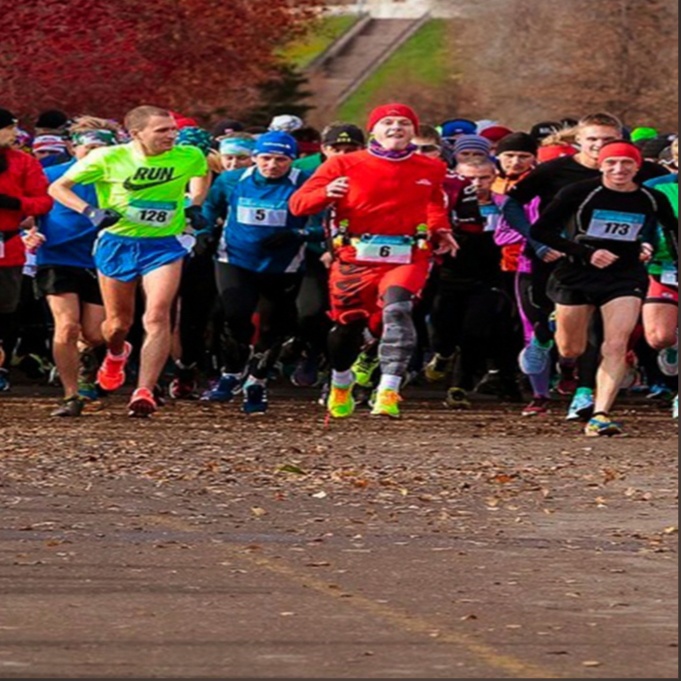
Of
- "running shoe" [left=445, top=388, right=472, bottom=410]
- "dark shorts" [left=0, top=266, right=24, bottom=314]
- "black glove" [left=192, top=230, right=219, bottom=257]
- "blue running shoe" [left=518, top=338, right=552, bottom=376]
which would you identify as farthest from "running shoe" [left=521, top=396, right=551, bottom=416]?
"dark shorts" [left=0, top=266, right=24, bottom=314]

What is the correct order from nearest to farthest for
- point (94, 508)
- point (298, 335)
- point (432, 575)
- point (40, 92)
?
point (432, 575)
point (94, 508)
point (298, 335)
point (40, 92)

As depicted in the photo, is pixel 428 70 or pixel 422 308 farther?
pixel 428 70

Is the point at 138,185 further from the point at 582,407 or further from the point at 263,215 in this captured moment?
the point at 582,407

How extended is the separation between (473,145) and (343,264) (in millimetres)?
2678

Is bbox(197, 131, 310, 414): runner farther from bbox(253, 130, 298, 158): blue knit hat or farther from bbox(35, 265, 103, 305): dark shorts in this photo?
bbox(35, 265, 103, 305): dark shorts

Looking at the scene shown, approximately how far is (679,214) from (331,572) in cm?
685

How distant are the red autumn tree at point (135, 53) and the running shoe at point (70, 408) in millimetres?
12127

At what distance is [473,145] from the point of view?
18.9 meters

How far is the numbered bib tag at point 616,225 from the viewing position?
15.9 metres

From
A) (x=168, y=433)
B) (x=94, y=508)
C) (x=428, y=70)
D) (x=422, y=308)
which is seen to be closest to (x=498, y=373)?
(x=422, y=308)

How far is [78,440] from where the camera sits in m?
15.0

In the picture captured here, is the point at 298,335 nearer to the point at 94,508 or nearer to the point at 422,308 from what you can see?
the point at 422,308

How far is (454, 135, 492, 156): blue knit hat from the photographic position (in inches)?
742

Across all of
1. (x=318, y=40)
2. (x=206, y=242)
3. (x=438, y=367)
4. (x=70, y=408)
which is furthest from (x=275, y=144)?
(x=318, y=40)
